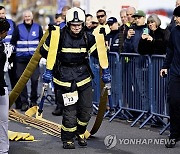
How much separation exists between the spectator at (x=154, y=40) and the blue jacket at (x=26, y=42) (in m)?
3.37

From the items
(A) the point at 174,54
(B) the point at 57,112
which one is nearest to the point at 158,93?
(A) the point at 174,54

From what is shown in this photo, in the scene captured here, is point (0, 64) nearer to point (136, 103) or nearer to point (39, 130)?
point (39, 130)

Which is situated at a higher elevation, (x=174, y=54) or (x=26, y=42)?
(x=174, y=54)

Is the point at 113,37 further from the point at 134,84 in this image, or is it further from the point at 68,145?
the point at 68,145

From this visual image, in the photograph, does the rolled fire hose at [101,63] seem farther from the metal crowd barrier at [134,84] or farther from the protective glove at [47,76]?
the metal crowd barrier at [134,84]

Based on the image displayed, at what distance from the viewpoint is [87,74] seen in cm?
1071

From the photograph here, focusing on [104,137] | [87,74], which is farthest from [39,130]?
[87,74]

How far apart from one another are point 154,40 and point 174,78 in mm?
1957

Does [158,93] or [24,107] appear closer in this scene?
[158,93]

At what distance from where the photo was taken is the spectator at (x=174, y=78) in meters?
10.5

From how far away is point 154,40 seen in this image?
40.5ft

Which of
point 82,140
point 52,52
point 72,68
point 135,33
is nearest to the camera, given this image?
point 52,52

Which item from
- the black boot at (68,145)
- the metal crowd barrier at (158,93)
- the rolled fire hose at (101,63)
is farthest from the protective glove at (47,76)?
the metal crowd barrier at (158,93)

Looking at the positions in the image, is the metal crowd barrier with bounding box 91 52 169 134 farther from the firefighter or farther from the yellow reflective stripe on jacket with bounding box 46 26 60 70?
the yellow reflective stripe on jacket with bounding box 46 26 60 70
